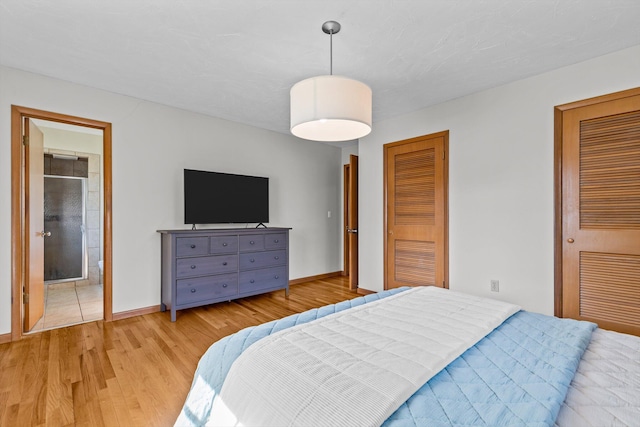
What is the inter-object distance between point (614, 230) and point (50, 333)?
4796 millimetres

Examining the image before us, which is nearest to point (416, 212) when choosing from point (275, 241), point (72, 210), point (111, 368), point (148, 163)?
point (275, 241)

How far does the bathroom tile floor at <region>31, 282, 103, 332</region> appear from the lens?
3.06 meters

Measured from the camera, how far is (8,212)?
2.59 meters

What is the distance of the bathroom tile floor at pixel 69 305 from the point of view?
10.1ft

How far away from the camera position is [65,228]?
4.55 m

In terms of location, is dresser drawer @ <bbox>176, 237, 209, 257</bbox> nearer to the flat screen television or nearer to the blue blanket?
the flat screen television

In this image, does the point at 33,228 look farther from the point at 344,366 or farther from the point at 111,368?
the point at 344,366

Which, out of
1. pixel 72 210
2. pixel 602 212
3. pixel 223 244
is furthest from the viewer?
pixel 72 210

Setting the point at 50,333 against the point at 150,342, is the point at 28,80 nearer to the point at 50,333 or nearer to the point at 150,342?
the point at 50,333

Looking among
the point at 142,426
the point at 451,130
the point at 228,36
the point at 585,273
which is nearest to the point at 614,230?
the point at 585,273

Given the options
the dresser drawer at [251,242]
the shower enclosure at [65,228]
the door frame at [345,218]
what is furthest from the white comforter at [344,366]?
the shower enclosure at [65,228]

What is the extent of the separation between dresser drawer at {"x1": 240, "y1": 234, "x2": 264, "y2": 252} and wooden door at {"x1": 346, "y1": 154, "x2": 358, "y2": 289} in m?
1.35

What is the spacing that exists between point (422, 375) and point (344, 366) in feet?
0.80

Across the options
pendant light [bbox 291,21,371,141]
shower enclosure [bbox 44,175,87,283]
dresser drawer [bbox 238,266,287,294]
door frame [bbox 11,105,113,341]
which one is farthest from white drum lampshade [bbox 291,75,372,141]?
shower enclosure [bbox 44,175,87,283]
